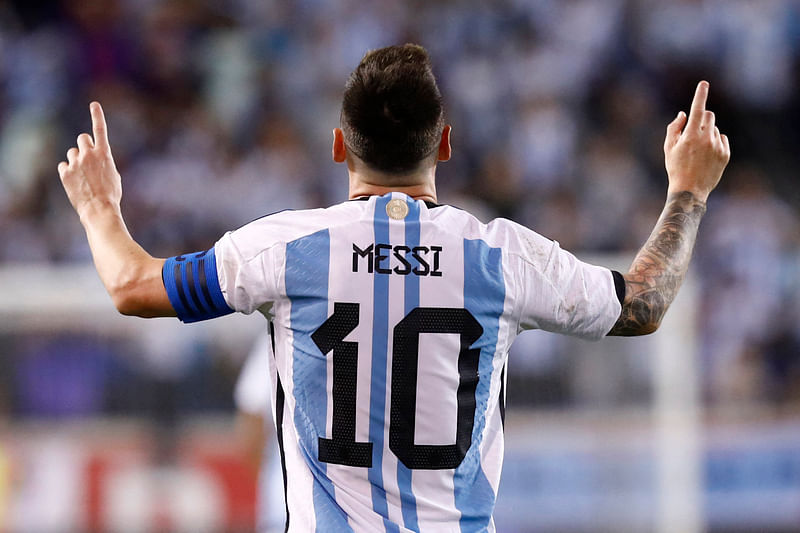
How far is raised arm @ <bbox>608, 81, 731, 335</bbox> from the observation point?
2.71 m

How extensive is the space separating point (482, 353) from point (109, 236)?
3.00 feet

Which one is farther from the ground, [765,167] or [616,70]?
[616,70]

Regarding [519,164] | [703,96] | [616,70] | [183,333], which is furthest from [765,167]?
[703,96]

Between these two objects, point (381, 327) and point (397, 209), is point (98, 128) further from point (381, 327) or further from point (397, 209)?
point (381, 327)

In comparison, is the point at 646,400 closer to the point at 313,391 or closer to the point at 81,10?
the point at 313,391

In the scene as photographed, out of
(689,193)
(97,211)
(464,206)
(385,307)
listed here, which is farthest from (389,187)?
(464,206)

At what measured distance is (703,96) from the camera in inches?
117

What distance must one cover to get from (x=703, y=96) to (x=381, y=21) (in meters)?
9.30

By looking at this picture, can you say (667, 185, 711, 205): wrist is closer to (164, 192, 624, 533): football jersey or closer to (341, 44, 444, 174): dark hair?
(164, 192, 624, 533): football jersey

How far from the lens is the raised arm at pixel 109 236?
2.50 m

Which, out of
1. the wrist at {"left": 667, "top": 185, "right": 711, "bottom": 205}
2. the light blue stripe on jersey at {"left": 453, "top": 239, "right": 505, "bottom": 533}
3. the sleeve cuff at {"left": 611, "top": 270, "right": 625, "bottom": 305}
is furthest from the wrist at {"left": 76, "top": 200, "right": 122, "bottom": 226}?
the wrist at {"left": 667, "top": 185, "right": 711, "bottom": 205}

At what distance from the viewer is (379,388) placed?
8.34 ft

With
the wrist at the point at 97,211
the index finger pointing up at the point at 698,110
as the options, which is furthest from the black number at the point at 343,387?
the index finger pointing up at the point at 698,110

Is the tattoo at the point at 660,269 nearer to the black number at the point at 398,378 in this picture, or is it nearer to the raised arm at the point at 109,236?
the black number at the point at 398,378
